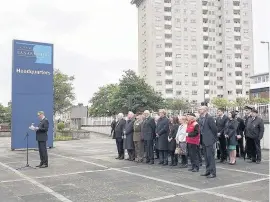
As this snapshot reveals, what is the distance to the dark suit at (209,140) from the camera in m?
9.59

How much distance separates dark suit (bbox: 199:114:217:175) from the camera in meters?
9.59

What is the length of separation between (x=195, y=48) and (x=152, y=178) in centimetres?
8502

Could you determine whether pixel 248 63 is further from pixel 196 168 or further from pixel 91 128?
pixel 196 168

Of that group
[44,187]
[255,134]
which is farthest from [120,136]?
[44,187]

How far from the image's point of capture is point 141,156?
13.3m

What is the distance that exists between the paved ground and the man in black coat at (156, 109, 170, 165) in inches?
25.3

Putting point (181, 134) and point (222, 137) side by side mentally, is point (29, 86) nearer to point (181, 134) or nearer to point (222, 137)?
point (181, 134)

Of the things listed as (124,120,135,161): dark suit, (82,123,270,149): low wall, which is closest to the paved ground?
(124,120,135,161): dark suit

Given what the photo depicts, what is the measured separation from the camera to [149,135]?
12906 mm

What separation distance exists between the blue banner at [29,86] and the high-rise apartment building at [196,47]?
68939 millimetres

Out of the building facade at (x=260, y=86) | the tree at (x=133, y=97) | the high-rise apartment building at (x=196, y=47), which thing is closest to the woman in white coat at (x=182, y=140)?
the tree at (x=133, y=97)

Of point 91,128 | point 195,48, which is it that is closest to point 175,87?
point 195,48

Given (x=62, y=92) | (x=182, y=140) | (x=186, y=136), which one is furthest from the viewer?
(x=62, y=92)

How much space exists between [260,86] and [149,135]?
231ft
